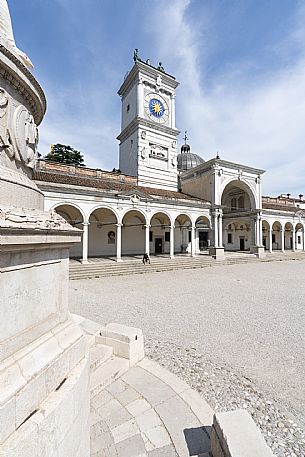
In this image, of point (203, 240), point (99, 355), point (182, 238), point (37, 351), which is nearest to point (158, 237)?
point (182, 238)

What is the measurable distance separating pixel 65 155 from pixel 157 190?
68.2ft

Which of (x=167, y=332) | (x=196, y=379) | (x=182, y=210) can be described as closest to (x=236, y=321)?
(x=167, y=332)

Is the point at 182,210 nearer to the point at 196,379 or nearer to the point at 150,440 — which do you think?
the point at 196,379

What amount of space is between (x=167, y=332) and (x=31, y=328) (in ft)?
15.8

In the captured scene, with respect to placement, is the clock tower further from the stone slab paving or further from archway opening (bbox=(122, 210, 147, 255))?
the stone slab paving

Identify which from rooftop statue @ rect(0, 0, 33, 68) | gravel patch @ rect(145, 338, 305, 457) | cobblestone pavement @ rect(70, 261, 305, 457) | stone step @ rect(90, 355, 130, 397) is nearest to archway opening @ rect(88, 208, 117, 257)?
cobblestone pavement @ rect(70, 261, 305, 457)

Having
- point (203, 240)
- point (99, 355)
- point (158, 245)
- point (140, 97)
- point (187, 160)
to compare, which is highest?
point (140, 97)

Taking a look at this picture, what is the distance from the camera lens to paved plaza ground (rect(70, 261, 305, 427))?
447 centimetres

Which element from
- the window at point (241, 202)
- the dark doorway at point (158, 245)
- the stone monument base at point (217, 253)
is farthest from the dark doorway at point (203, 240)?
the stone monument base at point (217, 253)

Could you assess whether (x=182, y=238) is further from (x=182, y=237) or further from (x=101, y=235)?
(x=101, y=235)

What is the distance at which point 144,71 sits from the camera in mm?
27469

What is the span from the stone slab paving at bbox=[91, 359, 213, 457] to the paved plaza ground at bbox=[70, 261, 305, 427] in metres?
1.48

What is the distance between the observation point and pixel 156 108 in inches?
1128

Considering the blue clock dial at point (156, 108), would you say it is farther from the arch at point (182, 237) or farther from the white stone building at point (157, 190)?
the arch at point (182, 237)
